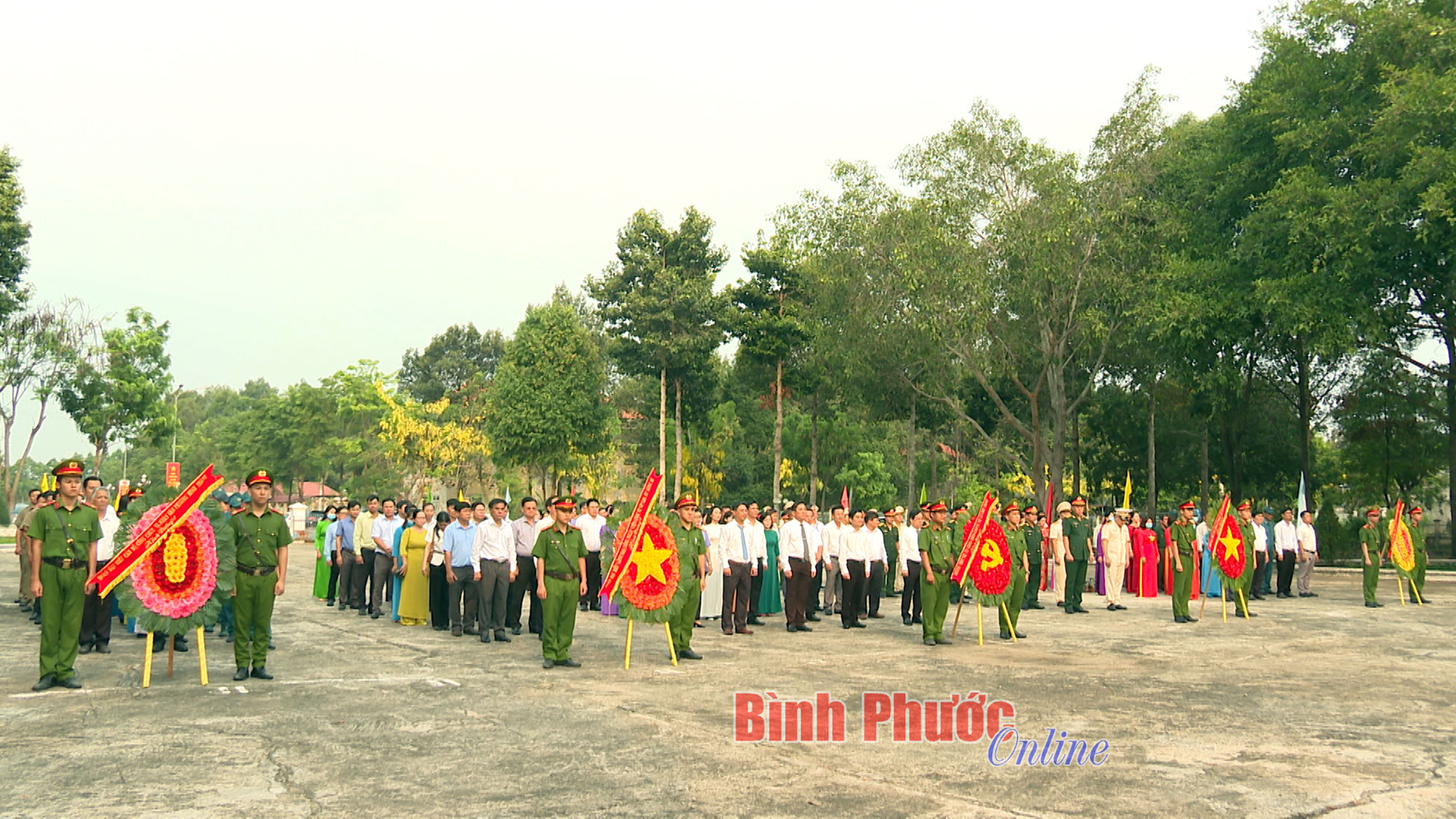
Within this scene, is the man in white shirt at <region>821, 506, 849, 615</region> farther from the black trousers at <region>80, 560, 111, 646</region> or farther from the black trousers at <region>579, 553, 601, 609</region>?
the black trousers at <region>80, 560, 111, 646</region>

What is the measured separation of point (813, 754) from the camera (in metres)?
7.23

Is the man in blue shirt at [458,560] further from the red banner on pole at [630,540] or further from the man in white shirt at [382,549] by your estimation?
the red banner on pole at [630,540]

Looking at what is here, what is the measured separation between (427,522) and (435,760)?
971 centimetres

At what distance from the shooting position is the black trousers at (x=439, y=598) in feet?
48.7

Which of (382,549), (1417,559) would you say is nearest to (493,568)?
(382,549)

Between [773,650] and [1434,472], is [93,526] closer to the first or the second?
[773,650]

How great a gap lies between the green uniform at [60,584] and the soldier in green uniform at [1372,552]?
60.6 feet

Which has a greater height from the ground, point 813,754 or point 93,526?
point 93,526

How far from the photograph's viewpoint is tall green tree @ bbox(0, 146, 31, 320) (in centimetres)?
4119

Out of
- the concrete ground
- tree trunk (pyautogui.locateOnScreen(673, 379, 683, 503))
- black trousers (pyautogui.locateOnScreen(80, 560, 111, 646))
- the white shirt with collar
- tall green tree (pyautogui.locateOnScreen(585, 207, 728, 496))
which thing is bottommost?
the concrete ground

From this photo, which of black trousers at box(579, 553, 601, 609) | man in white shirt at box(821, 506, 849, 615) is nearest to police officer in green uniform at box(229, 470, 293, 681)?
black trousers at box(579, 553, 601, 609)

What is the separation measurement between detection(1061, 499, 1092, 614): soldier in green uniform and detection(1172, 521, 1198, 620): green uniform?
6.25ft

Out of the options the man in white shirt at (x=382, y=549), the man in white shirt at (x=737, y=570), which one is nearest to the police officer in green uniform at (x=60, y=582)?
the man in white shirt at (x=382, y=549)

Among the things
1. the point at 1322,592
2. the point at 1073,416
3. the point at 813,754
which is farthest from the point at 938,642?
the point at 1073,416
